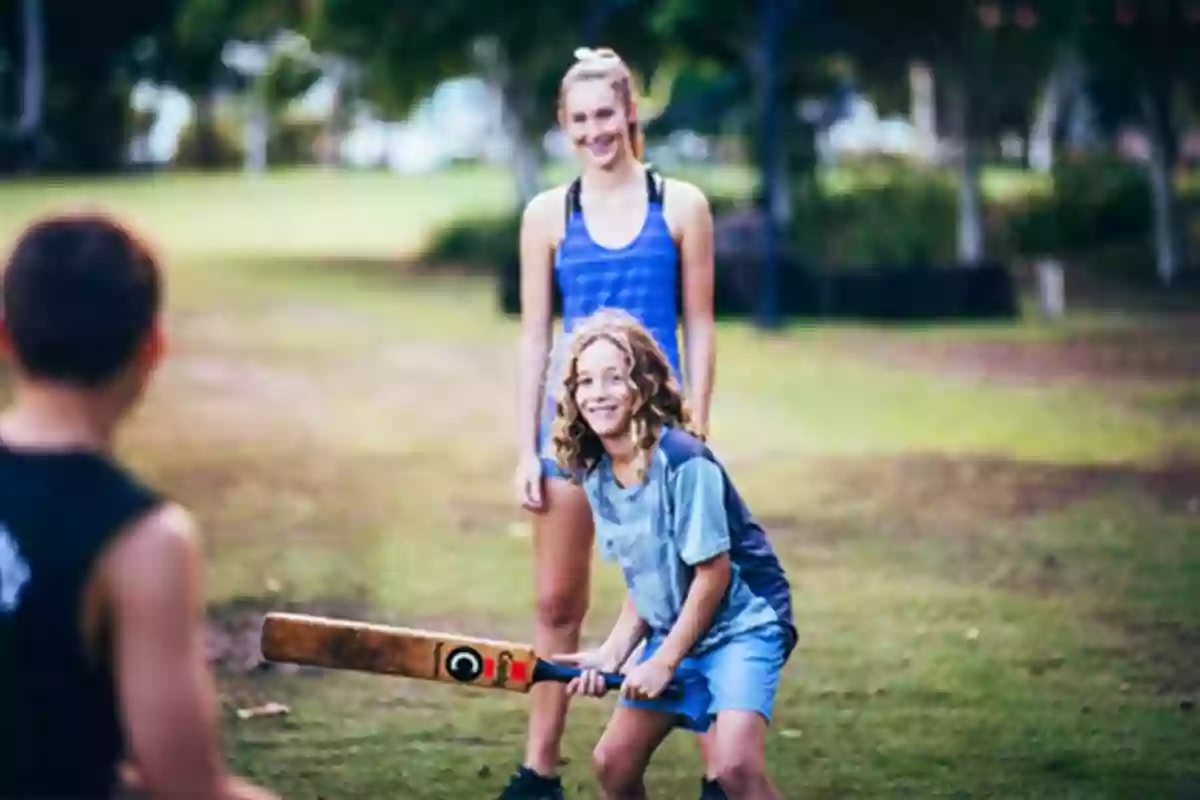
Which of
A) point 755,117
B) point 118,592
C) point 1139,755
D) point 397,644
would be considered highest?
point 755,117

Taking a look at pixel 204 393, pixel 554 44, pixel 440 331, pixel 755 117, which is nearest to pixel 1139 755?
pixel 204 393

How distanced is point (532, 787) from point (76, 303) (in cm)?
292

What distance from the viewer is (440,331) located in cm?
1766

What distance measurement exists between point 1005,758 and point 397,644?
7.97 feet

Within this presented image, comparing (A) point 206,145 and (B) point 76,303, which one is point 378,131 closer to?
(A) point 206,145

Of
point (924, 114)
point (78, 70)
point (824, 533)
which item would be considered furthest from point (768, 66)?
point (924, 114)

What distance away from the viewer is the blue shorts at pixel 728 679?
4.04m

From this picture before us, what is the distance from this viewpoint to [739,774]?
13.1 ft

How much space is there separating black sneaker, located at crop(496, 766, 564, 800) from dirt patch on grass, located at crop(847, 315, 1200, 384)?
9.64m

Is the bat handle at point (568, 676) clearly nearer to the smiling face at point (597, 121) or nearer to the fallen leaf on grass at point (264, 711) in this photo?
the smiling face at point (597, 121)

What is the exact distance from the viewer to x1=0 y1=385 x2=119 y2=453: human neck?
248 cm

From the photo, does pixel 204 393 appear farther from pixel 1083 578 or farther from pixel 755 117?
pixel 755 117

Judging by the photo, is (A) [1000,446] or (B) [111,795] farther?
(A) [1000,446]

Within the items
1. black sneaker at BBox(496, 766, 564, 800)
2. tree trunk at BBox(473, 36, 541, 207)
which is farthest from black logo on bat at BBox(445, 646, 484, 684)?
tree trunk at BBox(473, 36, 541, 207)
